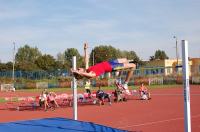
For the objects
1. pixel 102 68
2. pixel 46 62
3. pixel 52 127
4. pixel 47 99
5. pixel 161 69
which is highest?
pixel 46 62

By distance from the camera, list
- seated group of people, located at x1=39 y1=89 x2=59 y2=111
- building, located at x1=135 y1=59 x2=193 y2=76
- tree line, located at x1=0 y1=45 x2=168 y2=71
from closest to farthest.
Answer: building, located at x1=135 y1=59 x2=193 y2=76 < seated group of people, located at x1=39 y1=89 x2=59 y2=111 < tree line, located at x1=0 y1=45 x2=168 y2=71

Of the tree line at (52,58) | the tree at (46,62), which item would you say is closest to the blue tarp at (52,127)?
the tree line at (52,58)

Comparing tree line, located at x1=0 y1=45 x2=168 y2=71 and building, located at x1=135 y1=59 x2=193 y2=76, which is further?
tree line, located at x1=0 y1=45 x2=168 y2=71

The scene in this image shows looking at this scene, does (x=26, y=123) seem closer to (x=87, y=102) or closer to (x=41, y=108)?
(x=41, y=108)

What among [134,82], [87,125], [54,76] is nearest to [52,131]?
[87,125]

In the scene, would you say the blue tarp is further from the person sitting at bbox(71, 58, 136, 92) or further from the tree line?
the tree line

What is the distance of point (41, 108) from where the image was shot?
22.2m

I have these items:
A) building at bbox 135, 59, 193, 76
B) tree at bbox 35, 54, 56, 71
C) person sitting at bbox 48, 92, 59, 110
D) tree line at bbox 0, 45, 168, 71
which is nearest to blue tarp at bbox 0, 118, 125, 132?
building at bbox 135, 59, 193, 76

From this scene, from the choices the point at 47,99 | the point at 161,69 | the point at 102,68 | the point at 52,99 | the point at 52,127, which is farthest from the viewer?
the point at 47,99

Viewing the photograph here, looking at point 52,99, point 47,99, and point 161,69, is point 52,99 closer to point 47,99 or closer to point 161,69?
point 47,99

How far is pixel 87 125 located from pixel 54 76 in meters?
50.2

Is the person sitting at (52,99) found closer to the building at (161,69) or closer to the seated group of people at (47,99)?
the seated group of people at (47,99)

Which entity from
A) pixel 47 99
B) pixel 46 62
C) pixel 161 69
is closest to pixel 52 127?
pixel 161 69

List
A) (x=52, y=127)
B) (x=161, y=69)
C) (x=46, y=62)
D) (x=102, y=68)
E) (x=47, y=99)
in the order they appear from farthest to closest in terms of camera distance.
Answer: (x=46, y=62)
(x=47, y=99)
(x=161, y=69)
(x=102, y=68)
(x=52, y=127)
